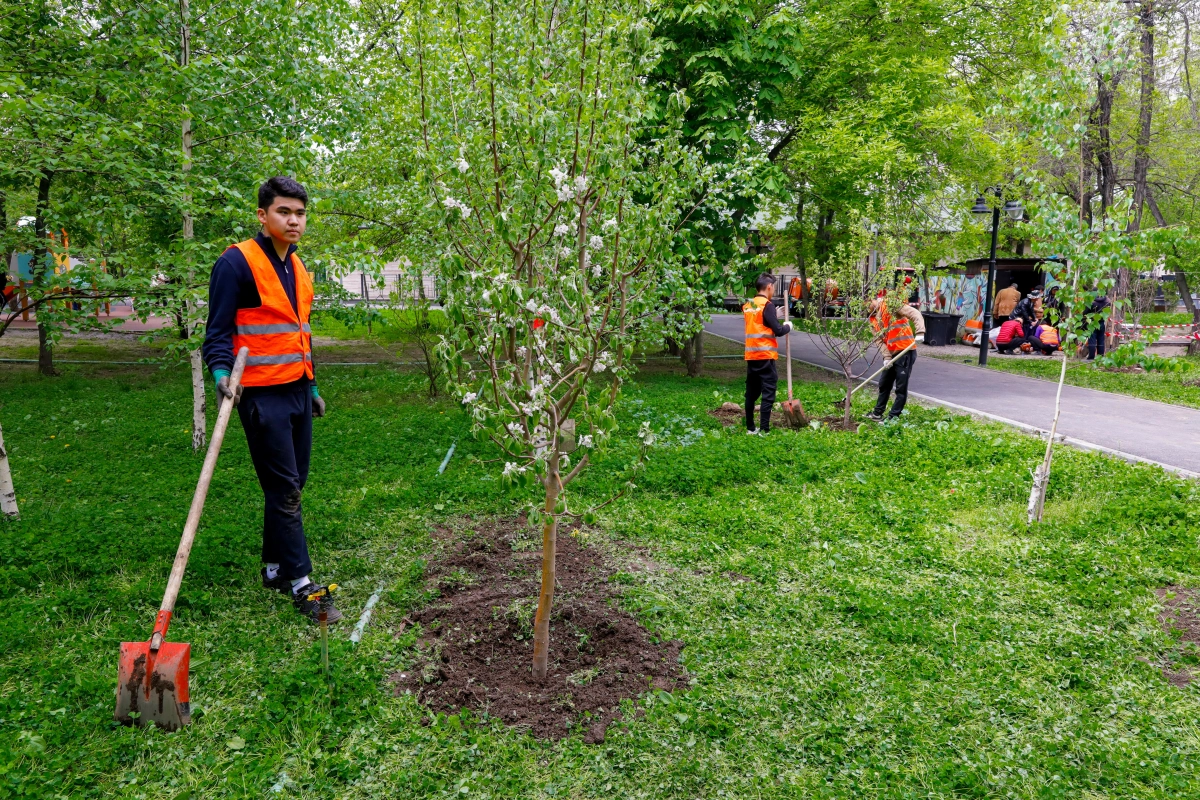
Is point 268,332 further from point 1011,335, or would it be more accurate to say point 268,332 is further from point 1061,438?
point 1011,335

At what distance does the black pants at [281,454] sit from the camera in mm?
4203

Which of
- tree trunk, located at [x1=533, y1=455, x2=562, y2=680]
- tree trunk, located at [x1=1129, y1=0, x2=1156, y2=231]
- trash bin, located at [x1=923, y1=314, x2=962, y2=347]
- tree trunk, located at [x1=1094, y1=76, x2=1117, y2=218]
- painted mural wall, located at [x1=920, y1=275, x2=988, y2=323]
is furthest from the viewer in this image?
painted mural wall, located at [x1=920, y1=275, x2=988, y2=323]

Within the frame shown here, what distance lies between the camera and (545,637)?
150 inches

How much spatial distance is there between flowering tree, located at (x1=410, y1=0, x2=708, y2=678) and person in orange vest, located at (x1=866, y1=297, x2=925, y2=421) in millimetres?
6503

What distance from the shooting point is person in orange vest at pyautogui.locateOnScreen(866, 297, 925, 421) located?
9656mm

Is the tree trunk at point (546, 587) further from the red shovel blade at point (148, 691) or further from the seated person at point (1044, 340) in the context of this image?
the seated person at point (1044, 340)

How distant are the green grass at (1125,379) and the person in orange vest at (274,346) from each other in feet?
36.6

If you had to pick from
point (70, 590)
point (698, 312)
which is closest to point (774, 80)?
point (698, 312)

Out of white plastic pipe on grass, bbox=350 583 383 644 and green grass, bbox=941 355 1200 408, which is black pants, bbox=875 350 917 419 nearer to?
green grass, bbox=941 355 1200 408

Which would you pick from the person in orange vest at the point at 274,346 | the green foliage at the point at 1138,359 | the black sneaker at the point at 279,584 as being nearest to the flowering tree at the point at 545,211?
the person in orange vest at the point at 274,346

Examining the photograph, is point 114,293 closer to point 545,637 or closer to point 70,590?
point 70,590

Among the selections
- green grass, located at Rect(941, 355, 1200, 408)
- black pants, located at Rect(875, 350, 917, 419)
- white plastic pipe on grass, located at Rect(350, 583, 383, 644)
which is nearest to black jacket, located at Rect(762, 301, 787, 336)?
black pants, located at Rect(875, 350, 917, 419)

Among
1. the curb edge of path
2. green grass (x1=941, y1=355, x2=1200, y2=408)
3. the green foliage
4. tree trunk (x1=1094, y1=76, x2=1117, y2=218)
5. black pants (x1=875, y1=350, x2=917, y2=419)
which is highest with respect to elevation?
tree trunk (x1=1094, y1=76, x2=1117, y2=218)

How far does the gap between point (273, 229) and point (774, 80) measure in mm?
9685
